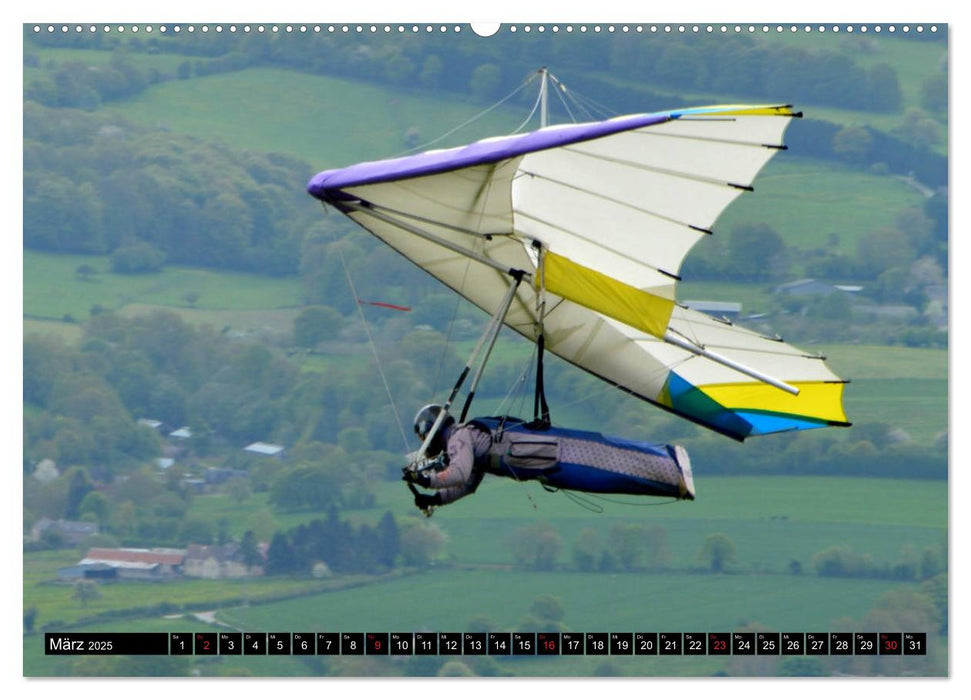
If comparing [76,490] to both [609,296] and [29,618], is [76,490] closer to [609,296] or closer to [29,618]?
[29,618]

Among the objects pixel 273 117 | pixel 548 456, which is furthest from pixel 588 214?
pixel 273 117

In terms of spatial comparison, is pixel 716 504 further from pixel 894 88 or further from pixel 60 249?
pixel 60 249

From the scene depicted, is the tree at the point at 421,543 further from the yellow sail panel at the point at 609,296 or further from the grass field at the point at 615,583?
the yellow sail panel at the point at 609,296

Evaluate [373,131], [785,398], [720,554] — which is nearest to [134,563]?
[373,131]

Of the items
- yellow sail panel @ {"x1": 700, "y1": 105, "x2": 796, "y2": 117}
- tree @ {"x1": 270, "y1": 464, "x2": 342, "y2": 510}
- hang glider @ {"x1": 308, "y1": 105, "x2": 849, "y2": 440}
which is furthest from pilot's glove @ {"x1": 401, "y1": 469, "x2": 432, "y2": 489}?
tree @ {"x1": 270, "y1": 464, "x2": 342, "y2": 510}

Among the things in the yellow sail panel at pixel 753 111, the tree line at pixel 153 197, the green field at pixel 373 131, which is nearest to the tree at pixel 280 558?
the green field at pixel 373 131

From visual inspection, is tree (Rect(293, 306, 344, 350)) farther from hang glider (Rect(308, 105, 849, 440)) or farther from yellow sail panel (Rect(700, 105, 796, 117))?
yellow sail panel (Rect(700, 105, 796, 117))
